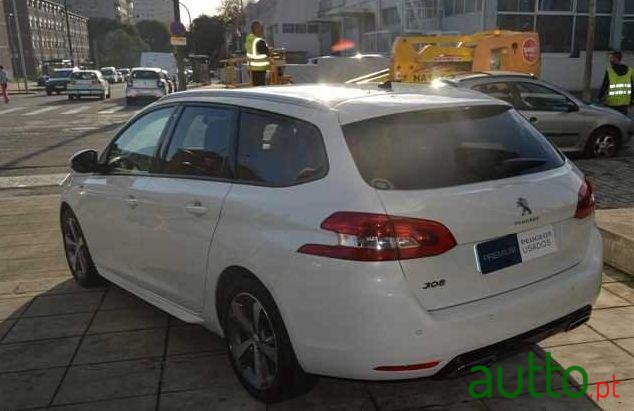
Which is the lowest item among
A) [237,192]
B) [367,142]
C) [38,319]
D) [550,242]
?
[38,319]

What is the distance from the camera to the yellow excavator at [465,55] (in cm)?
1218

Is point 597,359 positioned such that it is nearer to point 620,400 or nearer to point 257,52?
point 620,400

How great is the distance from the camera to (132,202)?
4.12 meters

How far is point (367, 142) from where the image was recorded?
2.93 metres

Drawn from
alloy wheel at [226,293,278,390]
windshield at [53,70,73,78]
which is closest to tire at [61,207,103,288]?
alloy wheel at [226,293,278,390]

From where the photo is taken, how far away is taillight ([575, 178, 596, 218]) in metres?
3.27

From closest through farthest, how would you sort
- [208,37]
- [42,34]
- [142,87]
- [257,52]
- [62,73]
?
[257,52] < [142,87] < [62,73] < [208,37] < [42,34]

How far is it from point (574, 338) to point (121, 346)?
288cm

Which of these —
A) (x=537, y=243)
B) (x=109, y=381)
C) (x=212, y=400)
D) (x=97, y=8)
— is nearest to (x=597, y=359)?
(x=537, y=243)

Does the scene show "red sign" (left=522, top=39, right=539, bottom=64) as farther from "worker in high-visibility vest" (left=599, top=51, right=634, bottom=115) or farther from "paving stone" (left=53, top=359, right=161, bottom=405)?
"paving stone" (left=53, top=359, right=161, bottom=405)

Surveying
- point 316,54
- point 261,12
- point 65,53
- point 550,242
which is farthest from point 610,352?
point 65,53

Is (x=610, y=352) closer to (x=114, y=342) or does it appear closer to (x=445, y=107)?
(x=445, y=107)

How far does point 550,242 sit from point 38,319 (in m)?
3.57

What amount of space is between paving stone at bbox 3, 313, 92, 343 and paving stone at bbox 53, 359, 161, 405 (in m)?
0.60
